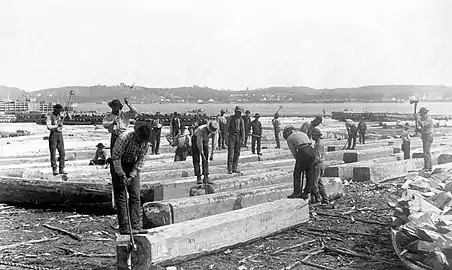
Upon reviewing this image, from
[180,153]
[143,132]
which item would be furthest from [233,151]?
[143,132]

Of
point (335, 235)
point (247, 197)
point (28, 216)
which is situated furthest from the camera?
point (28, 216)

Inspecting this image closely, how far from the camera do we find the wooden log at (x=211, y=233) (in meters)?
5.63

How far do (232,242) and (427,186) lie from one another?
3.37 m

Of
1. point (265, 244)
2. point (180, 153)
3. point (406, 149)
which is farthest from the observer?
point (406, 149)

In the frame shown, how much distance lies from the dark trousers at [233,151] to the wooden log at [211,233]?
4.19 meters

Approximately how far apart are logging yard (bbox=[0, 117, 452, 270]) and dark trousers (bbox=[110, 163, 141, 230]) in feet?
1.06

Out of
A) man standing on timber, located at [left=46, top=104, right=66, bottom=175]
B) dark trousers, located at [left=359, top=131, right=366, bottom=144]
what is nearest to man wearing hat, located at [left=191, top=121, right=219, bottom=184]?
man standing on timber, located at [left=46, top=104, right=66, bottom=175]

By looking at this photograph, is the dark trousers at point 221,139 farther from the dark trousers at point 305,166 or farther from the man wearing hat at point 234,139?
the dark trousers at point 305,166

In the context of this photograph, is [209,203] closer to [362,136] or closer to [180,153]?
[180,153]

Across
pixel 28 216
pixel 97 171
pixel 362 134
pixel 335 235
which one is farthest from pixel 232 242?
pixel 362 134

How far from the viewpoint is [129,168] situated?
6.31 meters

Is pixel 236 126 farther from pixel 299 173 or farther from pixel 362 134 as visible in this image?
pixel 362 134

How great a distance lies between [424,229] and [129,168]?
11.4 feet

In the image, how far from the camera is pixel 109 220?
348 inches
